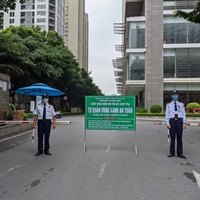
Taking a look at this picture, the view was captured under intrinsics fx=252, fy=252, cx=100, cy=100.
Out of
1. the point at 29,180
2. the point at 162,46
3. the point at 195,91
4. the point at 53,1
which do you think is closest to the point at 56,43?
the point at 162,46

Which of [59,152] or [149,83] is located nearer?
[59,152]

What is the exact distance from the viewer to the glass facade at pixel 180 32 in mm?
31516

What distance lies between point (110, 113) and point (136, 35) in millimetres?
27485

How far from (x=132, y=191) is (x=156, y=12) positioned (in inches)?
1252

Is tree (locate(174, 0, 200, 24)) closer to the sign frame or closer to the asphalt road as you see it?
the sign frame

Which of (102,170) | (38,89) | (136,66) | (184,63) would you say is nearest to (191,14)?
(102,170)

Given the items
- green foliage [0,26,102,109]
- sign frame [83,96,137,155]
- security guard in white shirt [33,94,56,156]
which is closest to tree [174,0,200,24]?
sign frame [83,96,137,155]

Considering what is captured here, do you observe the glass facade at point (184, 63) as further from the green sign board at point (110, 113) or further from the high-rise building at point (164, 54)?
the green sign board at point (110, 113)

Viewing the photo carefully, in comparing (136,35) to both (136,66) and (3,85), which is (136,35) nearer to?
(136,66)

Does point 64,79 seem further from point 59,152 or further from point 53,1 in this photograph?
point 53,1

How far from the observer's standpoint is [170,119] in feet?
24.6

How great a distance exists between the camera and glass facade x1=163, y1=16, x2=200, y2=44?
31516 millimetres

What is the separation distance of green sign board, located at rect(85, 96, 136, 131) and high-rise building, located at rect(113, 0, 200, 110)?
24342 mm

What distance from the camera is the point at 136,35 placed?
111ft
